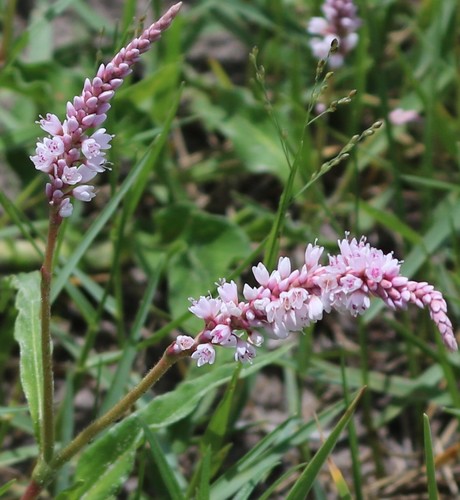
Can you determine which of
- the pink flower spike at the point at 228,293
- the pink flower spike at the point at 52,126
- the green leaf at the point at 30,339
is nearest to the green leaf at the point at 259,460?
the green leaf at the point at 30,339

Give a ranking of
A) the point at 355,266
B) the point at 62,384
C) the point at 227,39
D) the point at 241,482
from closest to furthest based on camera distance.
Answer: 1. the point at 355,266
2. the point at 241,482
3. the point at 62,384
4. the point at 227,39

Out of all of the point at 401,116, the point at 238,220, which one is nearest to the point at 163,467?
the point at 238,220

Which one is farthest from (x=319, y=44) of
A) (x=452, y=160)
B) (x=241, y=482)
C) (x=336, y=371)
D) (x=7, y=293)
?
(x=241, y=482)

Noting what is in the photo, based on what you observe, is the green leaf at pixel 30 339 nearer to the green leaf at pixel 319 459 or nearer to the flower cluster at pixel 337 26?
the green leaf at pixel 319 459

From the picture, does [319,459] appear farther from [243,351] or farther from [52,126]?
[52,126]

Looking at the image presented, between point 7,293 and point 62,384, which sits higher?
point 7,293

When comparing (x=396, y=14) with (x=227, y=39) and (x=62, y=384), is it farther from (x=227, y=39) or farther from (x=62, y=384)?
(x=62, y=384)
